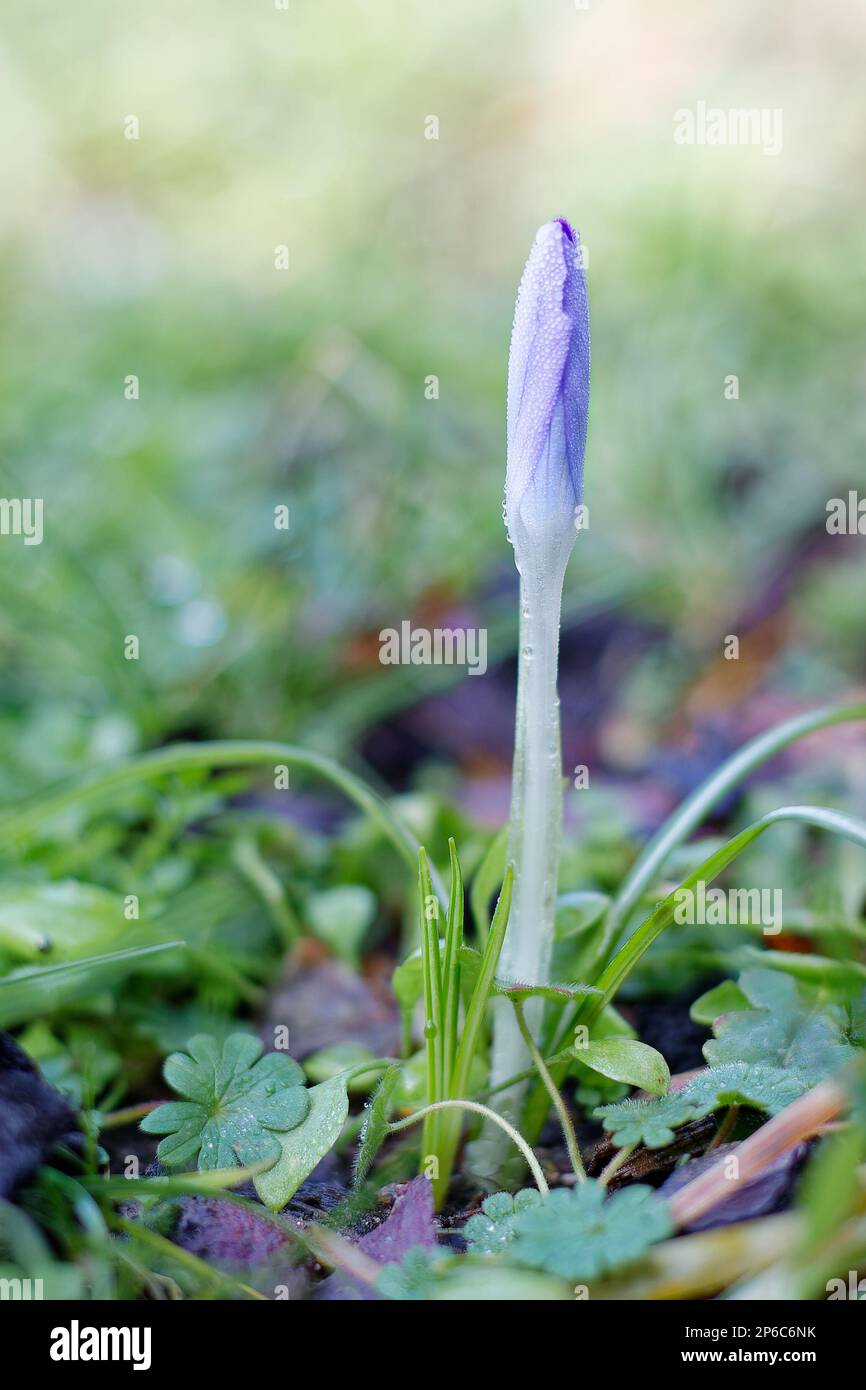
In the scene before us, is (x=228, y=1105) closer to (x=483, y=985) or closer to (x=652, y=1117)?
(x=483, y=985)

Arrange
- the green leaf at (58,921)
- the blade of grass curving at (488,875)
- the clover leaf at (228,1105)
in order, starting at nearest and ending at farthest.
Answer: the clover leaf at (228,1105)
the blade of grass curving at (488,875)
the green leaf at (58,921)

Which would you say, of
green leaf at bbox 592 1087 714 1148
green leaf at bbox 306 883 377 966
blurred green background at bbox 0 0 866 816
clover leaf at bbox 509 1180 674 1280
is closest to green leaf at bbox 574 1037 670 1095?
green leaf at bbox 592 1087 714 1148

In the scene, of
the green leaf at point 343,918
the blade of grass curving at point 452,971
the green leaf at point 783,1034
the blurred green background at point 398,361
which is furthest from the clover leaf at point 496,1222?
the blurred green background at point 398,361

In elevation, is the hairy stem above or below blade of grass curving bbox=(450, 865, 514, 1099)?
below

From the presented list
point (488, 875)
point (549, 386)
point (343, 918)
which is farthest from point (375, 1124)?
point (549, 386)

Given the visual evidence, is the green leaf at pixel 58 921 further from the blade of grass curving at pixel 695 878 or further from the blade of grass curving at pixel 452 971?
the blade of grass curving at pixel 695 878

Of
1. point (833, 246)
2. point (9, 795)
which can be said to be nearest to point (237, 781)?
point (9, 795)

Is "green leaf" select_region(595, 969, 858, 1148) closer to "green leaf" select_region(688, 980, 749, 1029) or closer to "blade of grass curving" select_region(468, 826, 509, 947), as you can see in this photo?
"green leaf" select_region(688, 980, 749, 1029)
